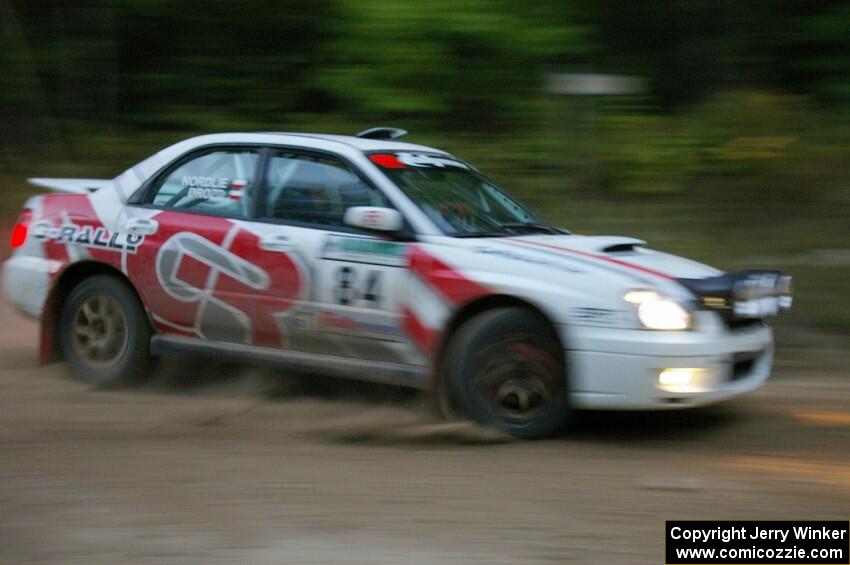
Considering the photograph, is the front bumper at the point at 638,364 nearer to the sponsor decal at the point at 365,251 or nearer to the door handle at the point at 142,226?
the sponsor decal at the point at 365,251

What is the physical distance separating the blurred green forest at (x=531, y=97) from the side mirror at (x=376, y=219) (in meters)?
3.92

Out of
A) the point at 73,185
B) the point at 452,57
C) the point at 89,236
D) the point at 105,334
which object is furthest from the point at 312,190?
the point at 452,57

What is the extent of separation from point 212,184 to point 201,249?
1.48ft

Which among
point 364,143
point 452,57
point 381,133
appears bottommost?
point 364,143

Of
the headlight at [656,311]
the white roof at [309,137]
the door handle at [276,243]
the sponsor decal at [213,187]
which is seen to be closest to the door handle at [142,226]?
the sponsor decal at [213,187]

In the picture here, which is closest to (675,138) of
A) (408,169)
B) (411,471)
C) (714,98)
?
(714,98)

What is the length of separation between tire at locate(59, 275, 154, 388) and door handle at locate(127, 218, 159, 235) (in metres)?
0.37

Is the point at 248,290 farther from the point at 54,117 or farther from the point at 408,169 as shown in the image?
the point at 54,117

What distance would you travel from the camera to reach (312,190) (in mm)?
6523

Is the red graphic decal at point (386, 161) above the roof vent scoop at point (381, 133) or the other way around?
the other way around

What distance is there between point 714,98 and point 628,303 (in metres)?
6.74

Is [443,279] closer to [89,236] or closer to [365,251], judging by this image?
[365,251]

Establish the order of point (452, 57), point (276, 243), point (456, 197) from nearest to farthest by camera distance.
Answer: point (276, 243) → point (456, 197) → point (452, 57)

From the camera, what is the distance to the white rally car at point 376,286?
221 inches
